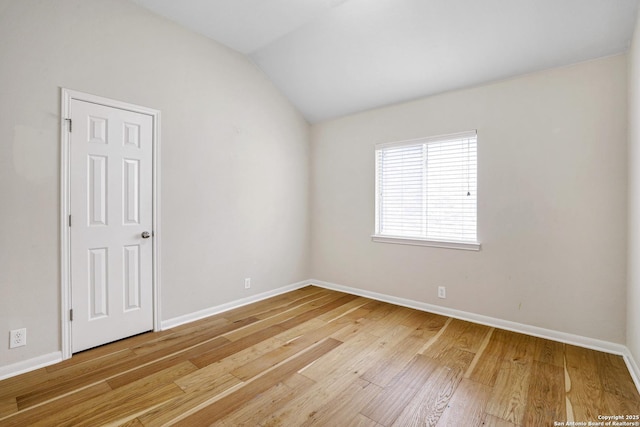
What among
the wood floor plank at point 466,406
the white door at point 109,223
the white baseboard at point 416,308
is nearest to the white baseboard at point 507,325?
the white baseboard at point 416,308

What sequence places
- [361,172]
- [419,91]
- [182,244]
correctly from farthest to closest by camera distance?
[361,172], [419,91], [182,244]

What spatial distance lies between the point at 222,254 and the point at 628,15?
417 cm

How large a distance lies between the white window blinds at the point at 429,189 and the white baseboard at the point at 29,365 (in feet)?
11.3

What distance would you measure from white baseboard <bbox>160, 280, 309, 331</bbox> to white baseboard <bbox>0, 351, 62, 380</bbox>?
2.68ft

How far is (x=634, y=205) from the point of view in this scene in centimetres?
222

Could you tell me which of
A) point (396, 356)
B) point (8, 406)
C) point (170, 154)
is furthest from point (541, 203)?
point (8, 406)

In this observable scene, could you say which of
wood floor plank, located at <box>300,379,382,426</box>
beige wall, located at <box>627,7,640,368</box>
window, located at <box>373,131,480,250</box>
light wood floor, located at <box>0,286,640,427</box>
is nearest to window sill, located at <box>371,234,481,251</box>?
window, located at <box>373,131,480,250</box>

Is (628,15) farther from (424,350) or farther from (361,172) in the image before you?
(424,350)

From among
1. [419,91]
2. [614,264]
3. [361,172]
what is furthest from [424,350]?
[419,91]

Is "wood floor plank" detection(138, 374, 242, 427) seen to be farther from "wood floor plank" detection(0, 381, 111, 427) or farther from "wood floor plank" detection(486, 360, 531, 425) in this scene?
"wood floor plank" detection(486, 360, 531, 425)

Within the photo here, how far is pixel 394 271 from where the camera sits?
379cm

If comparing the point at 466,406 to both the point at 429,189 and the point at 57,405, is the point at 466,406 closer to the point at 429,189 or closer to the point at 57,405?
the point at 429,189

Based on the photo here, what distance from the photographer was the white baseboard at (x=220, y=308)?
308 centimetres

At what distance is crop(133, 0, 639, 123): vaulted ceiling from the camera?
2.40 meters
